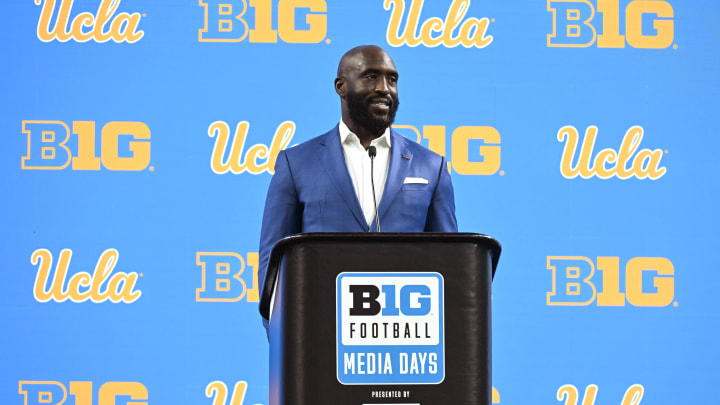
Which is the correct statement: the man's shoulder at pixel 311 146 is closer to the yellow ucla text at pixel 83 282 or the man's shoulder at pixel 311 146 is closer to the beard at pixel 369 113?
the beard at pixel 369 113

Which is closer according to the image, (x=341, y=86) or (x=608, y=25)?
(x=341, y=86)

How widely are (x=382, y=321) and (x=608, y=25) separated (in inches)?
107

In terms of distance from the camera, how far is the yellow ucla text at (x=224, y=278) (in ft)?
12.5

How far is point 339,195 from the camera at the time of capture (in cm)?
246

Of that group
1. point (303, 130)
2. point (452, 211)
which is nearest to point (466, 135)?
point (303, 130)

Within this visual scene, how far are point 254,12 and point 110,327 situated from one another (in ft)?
4.43

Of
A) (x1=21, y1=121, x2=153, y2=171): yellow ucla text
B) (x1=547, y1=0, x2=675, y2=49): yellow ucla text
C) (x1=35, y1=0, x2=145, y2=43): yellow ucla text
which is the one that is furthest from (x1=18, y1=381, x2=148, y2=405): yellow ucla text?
(x1=547, y1=0, x2=675, y2=49): yellow ucla text

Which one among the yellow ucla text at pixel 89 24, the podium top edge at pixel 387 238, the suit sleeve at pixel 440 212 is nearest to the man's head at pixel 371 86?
the suit sleeve at pixel 440 212

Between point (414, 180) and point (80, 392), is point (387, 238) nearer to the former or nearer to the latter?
point (414, 180)

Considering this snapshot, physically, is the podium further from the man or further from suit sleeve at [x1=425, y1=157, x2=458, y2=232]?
suit sleeve at [x1=425, y1=157, x2=458, y2=232]

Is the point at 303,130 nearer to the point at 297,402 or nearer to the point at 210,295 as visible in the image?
the point at 210,295

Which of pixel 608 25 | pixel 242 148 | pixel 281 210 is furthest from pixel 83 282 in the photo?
pixel 608 25

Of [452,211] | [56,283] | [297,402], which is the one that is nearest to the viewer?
[297,402]

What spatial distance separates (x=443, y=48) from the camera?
401cm
